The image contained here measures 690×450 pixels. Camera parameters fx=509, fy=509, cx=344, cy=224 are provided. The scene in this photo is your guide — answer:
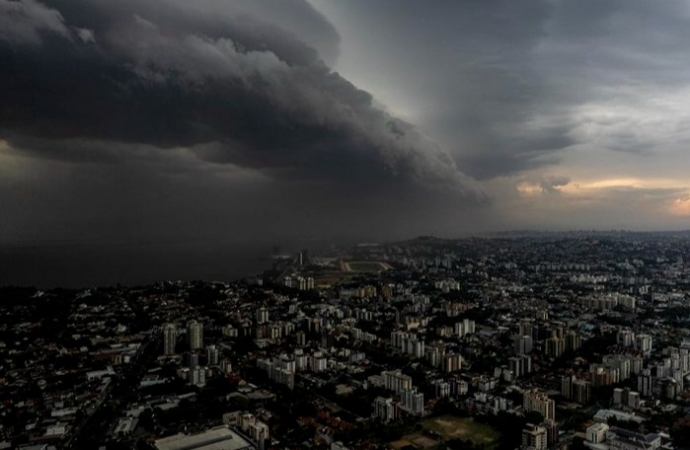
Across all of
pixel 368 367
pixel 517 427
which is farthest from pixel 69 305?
pixel 517 427

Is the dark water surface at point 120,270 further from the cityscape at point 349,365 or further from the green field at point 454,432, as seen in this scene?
Result: the green field at point 454,432

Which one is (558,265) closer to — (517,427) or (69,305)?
(517,427)

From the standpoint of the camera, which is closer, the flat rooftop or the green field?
the flat rooftop

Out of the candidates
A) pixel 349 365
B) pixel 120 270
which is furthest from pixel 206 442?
pixel 120 270

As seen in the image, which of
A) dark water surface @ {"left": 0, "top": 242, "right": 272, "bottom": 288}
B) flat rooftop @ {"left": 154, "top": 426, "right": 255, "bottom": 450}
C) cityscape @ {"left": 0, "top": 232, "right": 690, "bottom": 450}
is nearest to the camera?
flat rooftop @ {"left": 154, "top": 426, "right": 255, "bottom": 450}

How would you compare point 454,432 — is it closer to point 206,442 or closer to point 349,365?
point 206,442

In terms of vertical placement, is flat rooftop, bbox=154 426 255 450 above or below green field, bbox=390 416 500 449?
above

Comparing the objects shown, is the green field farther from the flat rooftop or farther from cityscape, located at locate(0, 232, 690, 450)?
the flat rooftop

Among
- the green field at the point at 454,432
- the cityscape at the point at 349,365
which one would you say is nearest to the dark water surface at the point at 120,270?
the cityscape at the point at 349,365

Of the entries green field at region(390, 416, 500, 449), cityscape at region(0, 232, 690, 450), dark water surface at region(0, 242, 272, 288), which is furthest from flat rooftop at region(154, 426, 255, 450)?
dark water surface at region(0, 242, 272, 288)
